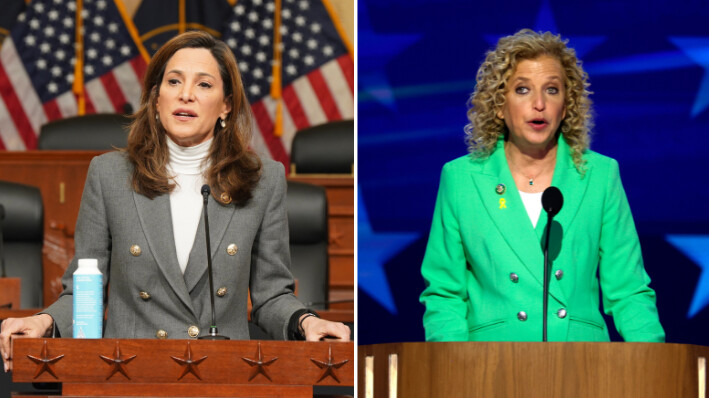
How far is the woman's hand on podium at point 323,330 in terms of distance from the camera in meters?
2.41

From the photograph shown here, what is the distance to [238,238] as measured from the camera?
9.22 feet

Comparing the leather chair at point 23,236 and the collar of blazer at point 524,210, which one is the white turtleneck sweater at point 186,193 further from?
the leather chair at point 23,236

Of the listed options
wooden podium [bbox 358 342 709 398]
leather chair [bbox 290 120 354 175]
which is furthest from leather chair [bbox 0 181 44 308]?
wooden podium [bbox 358 342 709 398]

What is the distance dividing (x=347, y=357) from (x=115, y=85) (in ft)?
22.3

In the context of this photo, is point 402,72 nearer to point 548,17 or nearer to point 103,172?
point 548,17

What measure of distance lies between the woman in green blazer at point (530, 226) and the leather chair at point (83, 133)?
137 inches

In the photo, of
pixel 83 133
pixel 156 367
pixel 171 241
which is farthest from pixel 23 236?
pixel 156 367

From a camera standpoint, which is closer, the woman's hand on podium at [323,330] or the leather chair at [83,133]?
the woman's hand on podium at [323,330]

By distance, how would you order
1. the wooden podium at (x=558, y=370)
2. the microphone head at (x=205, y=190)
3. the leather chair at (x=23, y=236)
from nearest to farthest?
the wooden podium at (x=558, y=370) < the microphone head at (x=205, y=190) < the leather chair at (x=23, y=236)

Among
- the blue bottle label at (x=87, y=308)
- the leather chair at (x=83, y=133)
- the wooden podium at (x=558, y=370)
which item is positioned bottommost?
the wooden podium at (x=558, y=370)

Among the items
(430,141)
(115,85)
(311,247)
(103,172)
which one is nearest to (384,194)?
(430,141)

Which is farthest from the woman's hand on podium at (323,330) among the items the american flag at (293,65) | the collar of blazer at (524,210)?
the american flag at (293,65)

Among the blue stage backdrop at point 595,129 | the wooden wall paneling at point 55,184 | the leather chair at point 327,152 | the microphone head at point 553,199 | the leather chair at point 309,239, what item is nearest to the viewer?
the microphone head at point 553,199

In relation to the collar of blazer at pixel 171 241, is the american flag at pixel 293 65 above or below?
above
